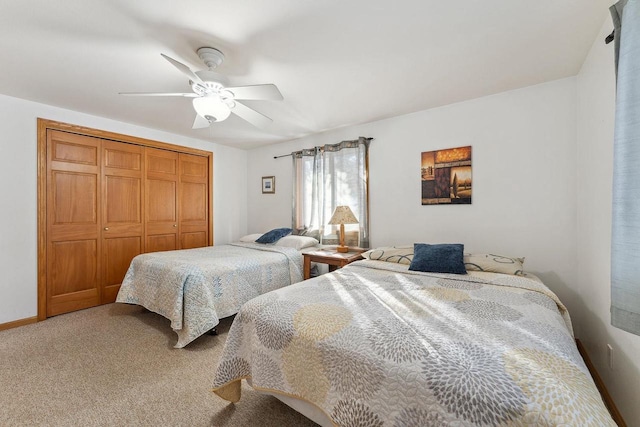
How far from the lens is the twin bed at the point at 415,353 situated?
2.85ft

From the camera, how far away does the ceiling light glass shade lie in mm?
1972

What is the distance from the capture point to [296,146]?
4297 mm

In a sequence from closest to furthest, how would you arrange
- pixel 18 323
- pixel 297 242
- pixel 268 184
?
pixel 18 323 < pixel 297 242 < pixel 268 184

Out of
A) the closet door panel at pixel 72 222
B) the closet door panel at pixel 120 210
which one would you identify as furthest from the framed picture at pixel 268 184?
the closet door panel at pixel 72 222

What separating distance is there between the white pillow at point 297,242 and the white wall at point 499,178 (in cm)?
84

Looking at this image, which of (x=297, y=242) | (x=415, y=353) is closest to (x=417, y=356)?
(x=415, y=353)

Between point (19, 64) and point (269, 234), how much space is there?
283 centimetres

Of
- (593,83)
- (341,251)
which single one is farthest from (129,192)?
(593,83)

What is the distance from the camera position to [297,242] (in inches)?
145

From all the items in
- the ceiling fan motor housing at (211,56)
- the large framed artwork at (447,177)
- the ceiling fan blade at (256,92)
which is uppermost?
the ceiling fan motor housing at (211,56)

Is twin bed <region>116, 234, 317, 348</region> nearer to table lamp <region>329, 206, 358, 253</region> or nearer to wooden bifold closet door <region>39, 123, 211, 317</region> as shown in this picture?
table lamp <region>329, 206, 358, 253</region>

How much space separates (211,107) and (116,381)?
Result: 2044mm

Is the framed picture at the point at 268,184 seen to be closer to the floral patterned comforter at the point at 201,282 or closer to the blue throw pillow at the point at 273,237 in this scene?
the blue throw pillow at the point at 273,237

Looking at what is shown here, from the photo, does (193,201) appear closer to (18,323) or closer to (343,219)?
(18,323)
